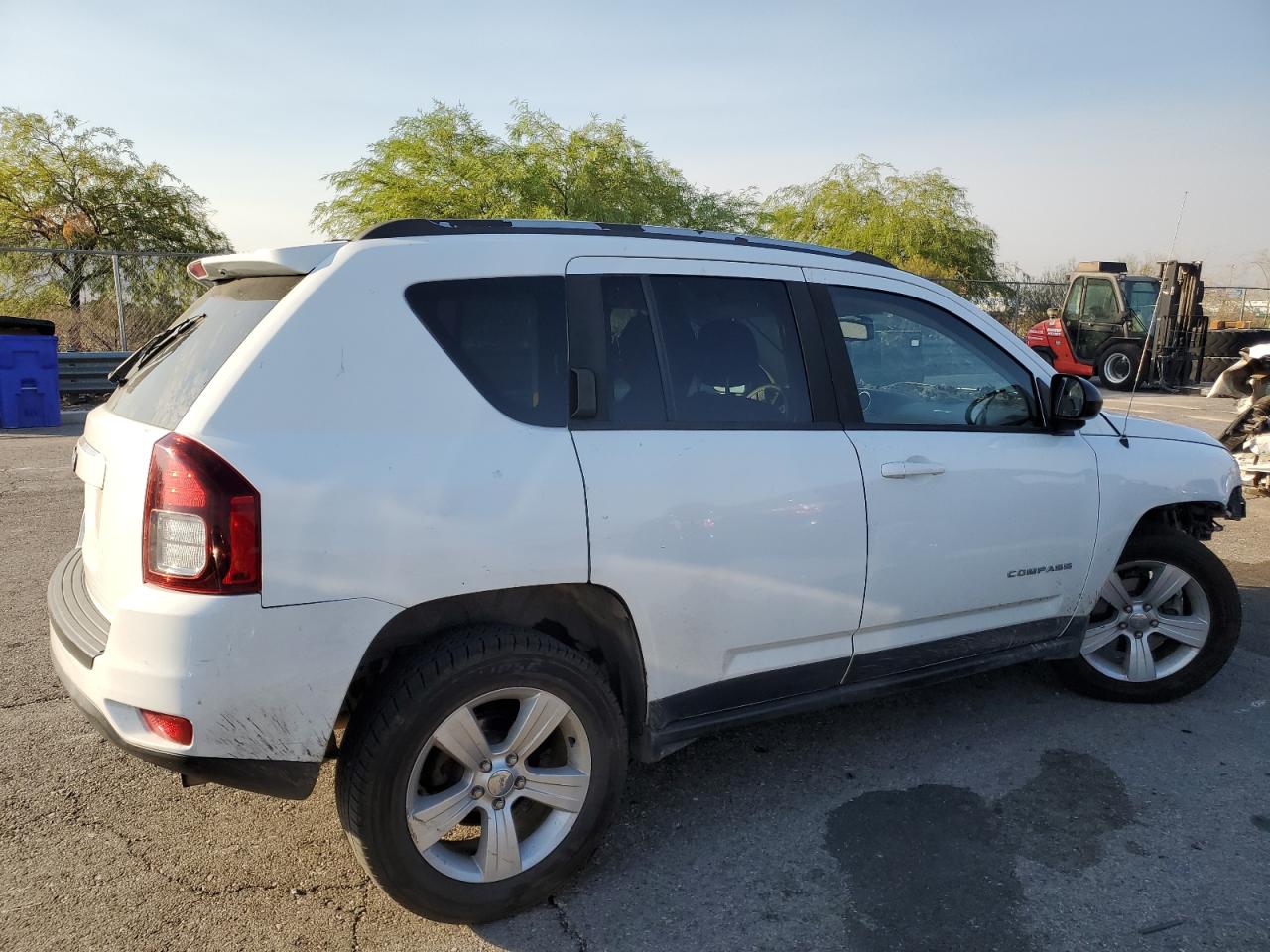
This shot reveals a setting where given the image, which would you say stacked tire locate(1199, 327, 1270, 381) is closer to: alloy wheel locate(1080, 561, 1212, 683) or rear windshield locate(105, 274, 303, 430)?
alloy wheel locate(1080, 561, 1212, 683)

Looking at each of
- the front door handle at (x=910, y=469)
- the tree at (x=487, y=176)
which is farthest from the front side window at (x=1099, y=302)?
the front door handle at (x=910, y=469)

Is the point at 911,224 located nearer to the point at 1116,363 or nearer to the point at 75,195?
the point at 1116,363

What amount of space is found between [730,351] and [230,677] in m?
1.82

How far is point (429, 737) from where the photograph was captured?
7.98 feet

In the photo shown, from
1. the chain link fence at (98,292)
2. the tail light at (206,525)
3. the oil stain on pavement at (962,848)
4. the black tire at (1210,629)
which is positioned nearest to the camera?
the tail light at (206,525)

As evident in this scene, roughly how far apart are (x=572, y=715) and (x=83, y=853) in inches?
62.9

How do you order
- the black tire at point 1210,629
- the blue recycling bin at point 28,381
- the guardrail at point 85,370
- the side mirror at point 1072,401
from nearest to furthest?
1. the side mirror at point 1072,401
2. the black tire at point 1210,629
3. the blue recycling bin at point 28,381
4. the guardrail at point 85,370

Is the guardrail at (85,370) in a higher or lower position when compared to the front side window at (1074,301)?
lower

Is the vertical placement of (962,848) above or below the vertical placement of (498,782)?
below

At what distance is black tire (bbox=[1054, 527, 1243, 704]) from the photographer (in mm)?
4012

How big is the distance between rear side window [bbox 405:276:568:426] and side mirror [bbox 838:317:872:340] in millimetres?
1112

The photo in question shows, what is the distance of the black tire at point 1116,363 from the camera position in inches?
771

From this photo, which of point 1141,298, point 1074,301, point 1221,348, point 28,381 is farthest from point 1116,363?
point 28,381

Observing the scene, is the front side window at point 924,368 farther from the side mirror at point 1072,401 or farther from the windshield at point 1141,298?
the windshield at point 1141,298
